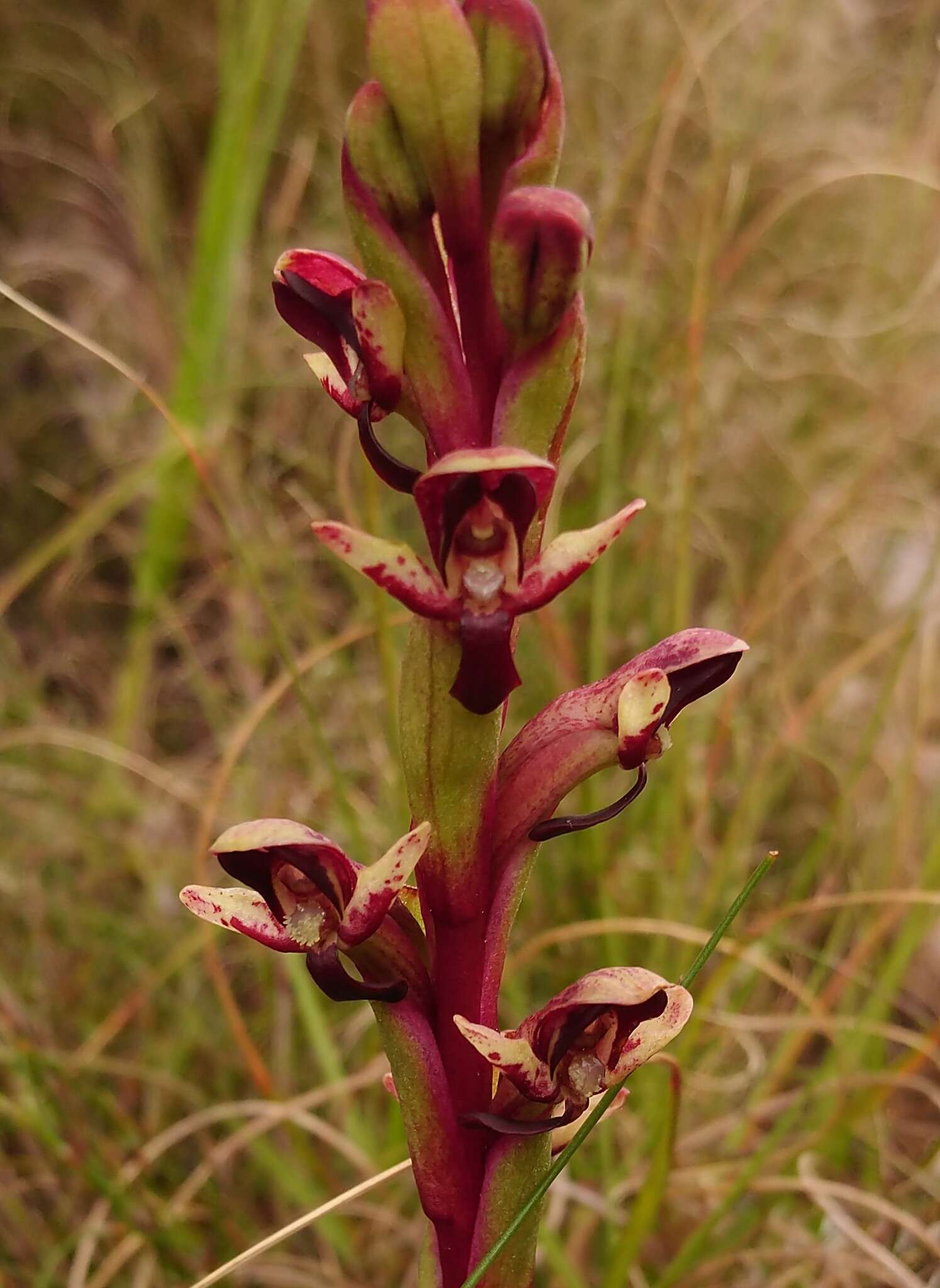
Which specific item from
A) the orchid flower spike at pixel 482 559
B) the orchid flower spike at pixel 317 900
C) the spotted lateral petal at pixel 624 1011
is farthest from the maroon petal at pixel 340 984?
the orchid flower spike at pixel 482 559

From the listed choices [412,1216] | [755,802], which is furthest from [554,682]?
[412,1216]

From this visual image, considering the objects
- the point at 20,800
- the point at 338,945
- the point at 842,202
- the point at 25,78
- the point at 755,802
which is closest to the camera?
the point at 338,945

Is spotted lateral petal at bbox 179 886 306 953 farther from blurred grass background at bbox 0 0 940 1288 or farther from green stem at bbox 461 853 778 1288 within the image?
blurred grass background at bbox 0 0 940 1288

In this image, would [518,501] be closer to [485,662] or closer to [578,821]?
[485,662]

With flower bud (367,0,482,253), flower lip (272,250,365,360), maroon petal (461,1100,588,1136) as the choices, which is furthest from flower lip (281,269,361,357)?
maroon petal (461,1100,588,1136)

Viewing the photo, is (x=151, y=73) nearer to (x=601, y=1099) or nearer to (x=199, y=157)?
(x=199, y=157)

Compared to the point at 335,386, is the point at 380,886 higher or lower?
lower

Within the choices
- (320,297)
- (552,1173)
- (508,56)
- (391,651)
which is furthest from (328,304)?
(391,651)
